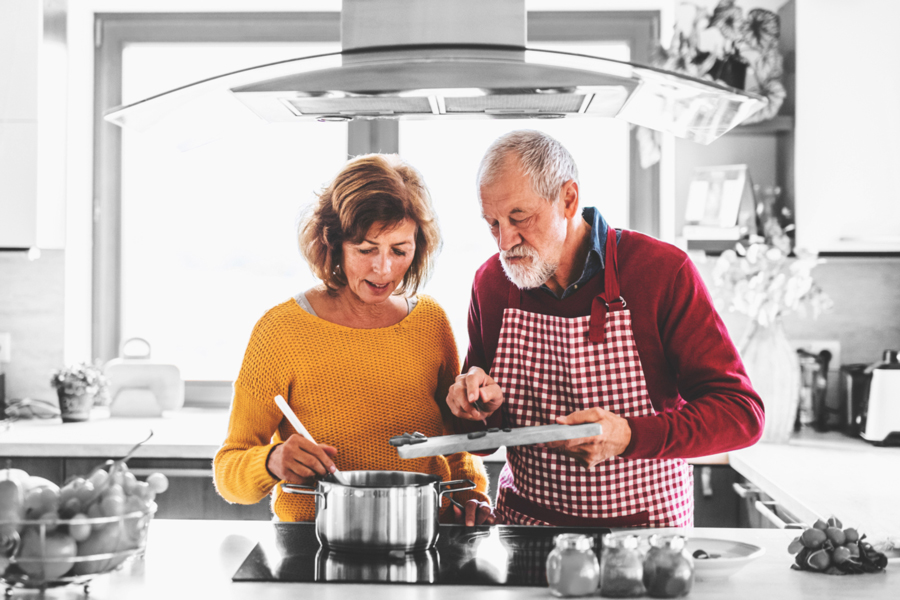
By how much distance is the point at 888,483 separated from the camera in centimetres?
212

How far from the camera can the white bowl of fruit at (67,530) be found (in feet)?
3.58

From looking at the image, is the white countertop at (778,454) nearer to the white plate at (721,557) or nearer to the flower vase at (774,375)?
the flower vase at (774,375)

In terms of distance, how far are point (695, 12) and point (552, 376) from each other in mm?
1581

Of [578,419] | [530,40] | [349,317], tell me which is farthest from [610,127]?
[578,419]

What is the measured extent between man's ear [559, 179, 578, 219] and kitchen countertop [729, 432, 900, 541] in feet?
2.66

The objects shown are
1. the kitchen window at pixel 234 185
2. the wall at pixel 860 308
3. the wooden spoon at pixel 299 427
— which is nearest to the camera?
the wooden spoon at pixel 299 427

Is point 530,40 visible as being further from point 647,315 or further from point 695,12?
point 647,315

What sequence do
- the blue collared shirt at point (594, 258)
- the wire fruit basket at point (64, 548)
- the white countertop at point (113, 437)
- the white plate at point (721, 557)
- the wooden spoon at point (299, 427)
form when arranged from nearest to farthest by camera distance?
the wire fruit basket at point (64, 548) → the white plate at point (721, 557) → the wooden spoon at point (299, 427) → the blue collared shirt at point (594, 258) → the white countertop at point (113, 437)

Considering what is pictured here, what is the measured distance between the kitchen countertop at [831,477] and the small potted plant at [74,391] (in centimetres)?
200

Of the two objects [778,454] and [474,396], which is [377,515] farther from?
[778,454]

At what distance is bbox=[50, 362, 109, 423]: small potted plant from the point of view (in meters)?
2.83

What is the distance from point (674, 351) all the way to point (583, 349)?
6.7 inches

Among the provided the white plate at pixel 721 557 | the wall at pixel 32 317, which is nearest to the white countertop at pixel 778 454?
the wall at pixel 32 317

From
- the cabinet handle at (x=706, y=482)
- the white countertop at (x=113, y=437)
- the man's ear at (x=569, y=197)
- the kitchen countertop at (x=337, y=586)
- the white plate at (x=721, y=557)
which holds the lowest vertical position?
the cabinet handle at (x=706, y=482)
